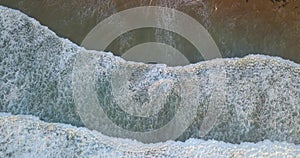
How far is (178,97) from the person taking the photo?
4.44 m

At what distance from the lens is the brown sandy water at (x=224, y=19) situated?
5.32m

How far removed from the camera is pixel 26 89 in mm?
4465

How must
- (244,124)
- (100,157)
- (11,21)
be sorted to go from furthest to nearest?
1. (11,21)
2. (244,124)
3. (100,157)

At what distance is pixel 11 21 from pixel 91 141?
56.2 inches

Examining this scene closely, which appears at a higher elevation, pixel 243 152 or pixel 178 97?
pixel 178 97

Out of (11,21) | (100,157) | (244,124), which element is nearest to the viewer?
(100,157)

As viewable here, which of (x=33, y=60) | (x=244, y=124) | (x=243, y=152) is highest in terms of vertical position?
(x=33, y=60)

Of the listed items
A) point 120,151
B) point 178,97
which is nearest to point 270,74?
point 178,97

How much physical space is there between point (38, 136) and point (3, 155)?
295 mm

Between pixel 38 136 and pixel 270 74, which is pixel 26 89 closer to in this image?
pixel 38 136

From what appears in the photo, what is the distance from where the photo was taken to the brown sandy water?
532 cm

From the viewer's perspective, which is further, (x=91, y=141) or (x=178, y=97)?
(x=178, y=97)

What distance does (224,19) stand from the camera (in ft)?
17.7

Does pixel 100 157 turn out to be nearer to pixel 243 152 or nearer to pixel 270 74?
pixel 243 152
